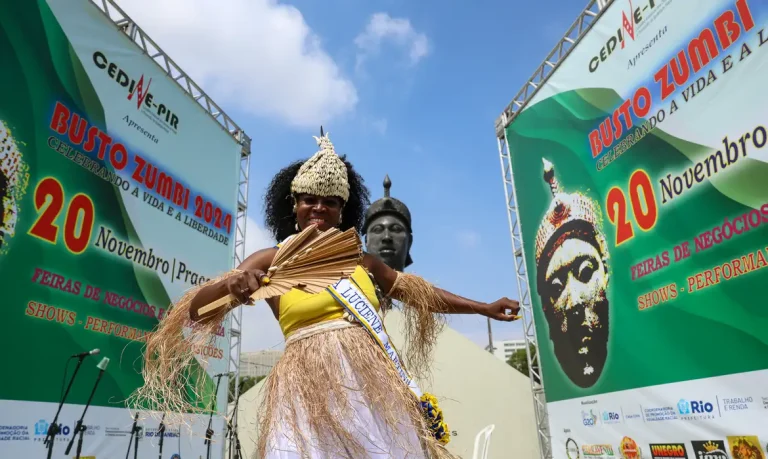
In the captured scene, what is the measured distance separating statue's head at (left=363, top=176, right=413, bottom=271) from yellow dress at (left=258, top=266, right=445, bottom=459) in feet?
13.7

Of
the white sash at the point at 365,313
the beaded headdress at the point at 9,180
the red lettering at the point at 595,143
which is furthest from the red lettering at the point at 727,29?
the beaded headdress at the point at 9,180

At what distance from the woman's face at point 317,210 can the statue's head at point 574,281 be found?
4079mm

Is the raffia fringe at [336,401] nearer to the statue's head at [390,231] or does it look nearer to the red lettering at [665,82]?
the red lettering at [665,82]

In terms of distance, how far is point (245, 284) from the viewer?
1261mm

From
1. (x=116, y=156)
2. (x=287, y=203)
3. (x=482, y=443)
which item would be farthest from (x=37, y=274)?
(x=482, y=443)

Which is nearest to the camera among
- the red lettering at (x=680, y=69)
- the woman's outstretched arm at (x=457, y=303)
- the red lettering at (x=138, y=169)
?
the woman's outstretched arm at (x=457, y=303)

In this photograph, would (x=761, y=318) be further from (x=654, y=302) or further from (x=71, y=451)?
(x=71, y=451)

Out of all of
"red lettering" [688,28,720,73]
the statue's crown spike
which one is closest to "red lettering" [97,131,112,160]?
the statue's crown spike

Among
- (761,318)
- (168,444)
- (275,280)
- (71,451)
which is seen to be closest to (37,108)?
(71,451)

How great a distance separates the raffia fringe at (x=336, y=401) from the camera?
1350 mm

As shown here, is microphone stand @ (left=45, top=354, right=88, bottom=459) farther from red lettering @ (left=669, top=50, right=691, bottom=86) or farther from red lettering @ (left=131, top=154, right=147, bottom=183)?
red lettering @ (left=669, top=50, right=691, bottom=86)

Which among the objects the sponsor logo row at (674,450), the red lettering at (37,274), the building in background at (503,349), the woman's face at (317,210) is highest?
the building in background at (503,349)

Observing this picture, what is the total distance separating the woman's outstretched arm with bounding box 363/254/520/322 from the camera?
1780 millimetres

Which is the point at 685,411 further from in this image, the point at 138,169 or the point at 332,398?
the point at 138,169
